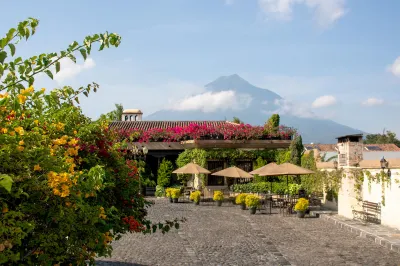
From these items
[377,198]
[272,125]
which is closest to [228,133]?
[272,125]

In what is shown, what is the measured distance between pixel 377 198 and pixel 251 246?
6004 mm

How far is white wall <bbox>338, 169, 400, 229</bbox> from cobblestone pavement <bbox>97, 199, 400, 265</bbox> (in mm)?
1495

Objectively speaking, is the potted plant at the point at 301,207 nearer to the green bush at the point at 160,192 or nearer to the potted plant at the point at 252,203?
the potted plant at the point at 252,203

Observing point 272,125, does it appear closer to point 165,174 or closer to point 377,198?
point 165,174

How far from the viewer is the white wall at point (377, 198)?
13891mm

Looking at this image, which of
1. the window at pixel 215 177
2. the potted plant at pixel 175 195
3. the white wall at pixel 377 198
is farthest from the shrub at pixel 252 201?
the window at pixel 215 177

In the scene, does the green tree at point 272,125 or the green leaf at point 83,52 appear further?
the green tree at point 272,125

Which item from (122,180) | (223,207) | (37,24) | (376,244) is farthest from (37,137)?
(223,207)

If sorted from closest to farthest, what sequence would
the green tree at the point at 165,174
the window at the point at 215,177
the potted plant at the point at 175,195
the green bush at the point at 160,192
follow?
the potted plant at the point at 175,195
the window at the point at 215,177
the green bush at the point at 160,192
the green tree at the point at 165,174

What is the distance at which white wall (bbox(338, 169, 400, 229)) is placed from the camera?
13891 millimetres

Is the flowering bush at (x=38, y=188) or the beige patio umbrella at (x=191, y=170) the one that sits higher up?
the beige patio umbrella at (x=191, y=170)

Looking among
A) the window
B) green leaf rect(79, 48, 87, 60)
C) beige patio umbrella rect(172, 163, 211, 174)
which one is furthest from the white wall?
green leaf rect(79, 48, 87, 60)

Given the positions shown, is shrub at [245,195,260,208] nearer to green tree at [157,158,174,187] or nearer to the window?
the window

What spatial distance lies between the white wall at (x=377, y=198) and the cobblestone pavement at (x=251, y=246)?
150cm
